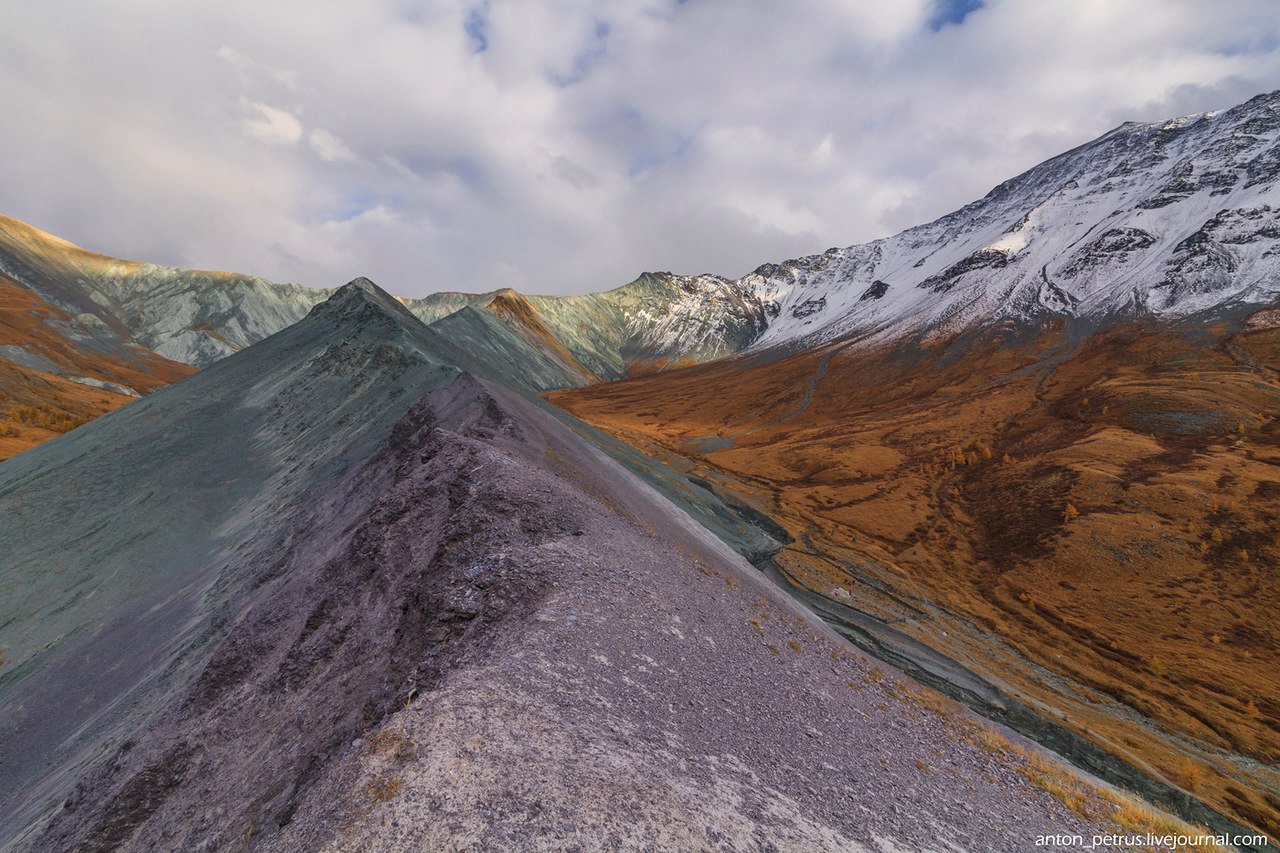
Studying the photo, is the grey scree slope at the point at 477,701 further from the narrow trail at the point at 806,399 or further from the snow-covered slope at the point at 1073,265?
the snow-covered slope at the point at 1073,265

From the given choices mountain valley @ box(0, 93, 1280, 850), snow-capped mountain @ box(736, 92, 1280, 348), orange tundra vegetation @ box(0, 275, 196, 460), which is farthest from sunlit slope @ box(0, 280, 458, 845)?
snow-capped mountain @ box(736, 92, 1280, 348)

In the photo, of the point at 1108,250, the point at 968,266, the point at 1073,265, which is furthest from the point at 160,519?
the point at 968,266

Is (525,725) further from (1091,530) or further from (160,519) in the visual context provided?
(1091,530)

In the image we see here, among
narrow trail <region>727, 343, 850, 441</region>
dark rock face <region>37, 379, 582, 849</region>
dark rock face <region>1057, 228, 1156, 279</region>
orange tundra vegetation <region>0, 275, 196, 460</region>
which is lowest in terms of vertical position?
orange tundra vegetation <region>0, 275, 196, 460</region>

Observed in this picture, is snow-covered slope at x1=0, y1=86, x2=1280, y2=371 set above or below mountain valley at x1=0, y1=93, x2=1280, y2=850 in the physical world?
above

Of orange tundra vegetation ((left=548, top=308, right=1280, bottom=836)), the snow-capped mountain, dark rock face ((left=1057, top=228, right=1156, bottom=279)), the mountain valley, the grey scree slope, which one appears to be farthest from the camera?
dark rock face ((left=1057, top=228, right=1156, bottom=279))

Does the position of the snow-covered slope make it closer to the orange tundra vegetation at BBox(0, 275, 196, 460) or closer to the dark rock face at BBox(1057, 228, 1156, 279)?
the dark rock face at BBox(1057, 228, 1156, 279)

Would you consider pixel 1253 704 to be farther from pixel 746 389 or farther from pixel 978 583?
pixel 746 389

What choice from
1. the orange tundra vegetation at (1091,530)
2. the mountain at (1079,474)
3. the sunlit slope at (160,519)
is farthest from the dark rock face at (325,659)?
the orange tundra vegetation at (1091,530)
